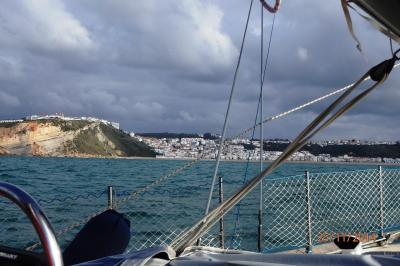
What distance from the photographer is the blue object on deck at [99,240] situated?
7.11 ft

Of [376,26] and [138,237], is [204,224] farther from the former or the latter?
[138,237]

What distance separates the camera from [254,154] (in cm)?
645

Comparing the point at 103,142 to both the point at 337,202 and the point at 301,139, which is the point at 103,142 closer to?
the point at 337,202

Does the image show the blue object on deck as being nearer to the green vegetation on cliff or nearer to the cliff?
the cliff

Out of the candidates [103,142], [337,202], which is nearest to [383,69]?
[337,202]

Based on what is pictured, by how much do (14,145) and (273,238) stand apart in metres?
93.0

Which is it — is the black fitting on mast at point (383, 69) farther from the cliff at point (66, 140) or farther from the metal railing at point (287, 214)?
the cliff at point (66, 140)

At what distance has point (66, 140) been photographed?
91938 millimetres

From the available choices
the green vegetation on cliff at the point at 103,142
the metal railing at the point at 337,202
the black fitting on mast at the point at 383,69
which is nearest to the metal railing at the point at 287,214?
the metal railing at the point at 337,202

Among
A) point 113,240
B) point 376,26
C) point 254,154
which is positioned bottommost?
point 113,240

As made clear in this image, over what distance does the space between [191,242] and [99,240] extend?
486mm

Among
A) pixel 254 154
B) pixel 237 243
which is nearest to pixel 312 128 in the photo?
pixel 254 154

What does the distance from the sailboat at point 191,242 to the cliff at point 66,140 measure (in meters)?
80.9

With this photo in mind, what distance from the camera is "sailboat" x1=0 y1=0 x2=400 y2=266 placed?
162cm
